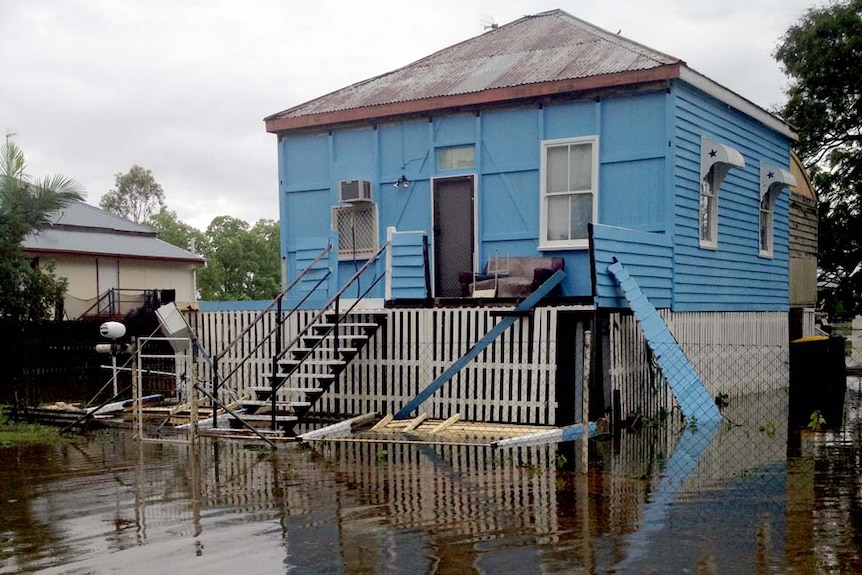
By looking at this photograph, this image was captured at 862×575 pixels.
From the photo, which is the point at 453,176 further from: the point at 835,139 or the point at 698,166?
the point at 835,139

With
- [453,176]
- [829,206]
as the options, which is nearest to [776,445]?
[453,176]

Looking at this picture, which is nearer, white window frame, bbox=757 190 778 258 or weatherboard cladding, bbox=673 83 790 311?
weatherboard cladding, bbox=673 83 790 311

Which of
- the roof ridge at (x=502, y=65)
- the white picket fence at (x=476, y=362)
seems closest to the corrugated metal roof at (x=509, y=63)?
the roof ridge at (x=502, y=65)

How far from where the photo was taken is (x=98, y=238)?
32188mm

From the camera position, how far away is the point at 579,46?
51.5ft

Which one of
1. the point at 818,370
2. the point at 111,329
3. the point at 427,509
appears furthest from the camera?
the point at 818,370

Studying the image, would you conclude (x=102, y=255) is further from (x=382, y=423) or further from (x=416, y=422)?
(x=416, y=422)

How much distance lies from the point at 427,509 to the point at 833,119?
24243 millimetres

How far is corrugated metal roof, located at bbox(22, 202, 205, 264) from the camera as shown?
29312 millimetres

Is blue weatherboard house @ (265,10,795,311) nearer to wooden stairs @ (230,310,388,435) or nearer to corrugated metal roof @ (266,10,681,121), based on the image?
corrugated metal roof @ (266,10,681,121)

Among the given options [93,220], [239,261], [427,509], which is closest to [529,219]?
[427,509]

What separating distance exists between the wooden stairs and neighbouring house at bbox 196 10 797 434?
21 centimetres

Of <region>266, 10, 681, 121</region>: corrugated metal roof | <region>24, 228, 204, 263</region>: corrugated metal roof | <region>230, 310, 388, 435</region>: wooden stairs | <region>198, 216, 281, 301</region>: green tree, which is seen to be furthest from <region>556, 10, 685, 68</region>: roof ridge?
<region>198, 216, 281, 301</region>: green tree

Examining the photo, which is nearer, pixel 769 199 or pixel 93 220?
pixel 769 199
